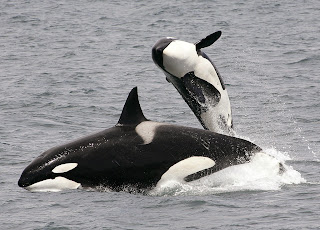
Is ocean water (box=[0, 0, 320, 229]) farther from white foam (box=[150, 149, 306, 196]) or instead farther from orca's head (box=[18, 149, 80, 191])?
orca's head (box=[18, 149, 80, 191])

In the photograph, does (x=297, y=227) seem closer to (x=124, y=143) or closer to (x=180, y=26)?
(x=124, y=143)

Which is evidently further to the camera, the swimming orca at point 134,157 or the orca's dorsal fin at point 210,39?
the orca's dorsal fin at point 210,39

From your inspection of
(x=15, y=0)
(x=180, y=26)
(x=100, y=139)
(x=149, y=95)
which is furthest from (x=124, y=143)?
(x=15, y=0)

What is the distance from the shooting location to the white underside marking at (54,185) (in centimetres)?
1561

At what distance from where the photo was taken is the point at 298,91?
27.4m

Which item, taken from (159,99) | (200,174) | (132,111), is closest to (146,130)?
(132,111)

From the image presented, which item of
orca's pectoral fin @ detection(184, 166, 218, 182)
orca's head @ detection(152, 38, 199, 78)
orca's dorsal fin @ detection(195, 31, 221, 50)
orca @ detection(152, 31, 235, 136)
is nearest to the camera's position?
orca's pectoral fin @ detection(184, 166, 218, 182)

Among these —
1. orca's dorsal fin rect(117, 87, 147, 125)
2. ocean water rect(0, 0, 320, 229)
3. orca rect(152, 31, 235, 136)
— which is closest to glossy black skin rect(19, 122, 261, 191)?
orca's dorsal fin rect(117, 87, 147, 125)

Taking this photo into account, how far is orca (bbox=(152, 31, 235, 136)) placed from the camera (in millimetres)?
16797

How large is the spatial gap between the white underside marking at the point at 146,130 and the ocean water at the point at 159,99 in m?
0.94

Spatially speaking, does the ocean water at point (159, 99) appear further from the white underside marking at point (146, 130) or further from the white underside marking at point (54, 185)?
the white underside marking at point (146, 130)

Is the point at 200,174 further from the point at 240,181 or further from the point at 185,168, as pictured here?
the point at 240,181

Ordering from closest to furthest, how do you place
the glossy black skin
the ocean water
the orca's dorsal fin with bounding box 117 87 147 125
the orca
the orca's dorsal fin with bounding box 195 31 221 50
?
1. the ocean water
2. the glossy black skin
3. the orca's dorsal fin with bounding box 117 87 147 125
4. the orca
5. the orca's dorsal fin with bounding box 195 31 221 50

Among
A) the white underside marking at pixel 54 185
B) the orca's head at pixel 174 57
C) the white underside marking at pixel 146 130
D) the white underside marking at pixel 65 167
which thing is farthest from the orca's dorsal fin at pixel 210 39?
the white underside marking at pixel 54 185
